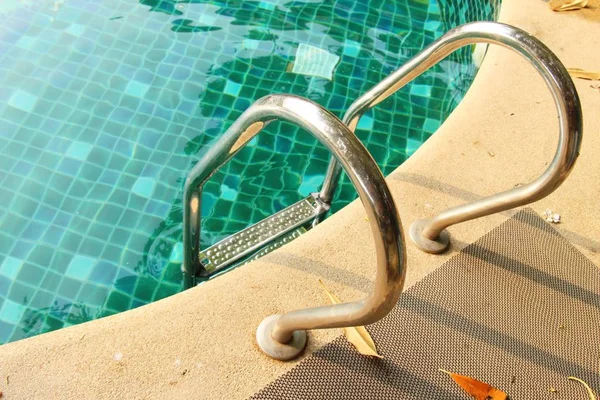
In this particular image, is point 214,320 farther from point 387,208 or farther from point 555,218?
point 555,218

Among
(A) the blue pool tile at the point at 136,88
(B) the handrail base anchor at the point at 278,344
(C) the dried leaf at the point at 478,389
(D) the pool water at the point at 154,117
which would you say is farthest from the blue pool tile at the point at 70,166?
(C) the dried leaf at the point at 478,389

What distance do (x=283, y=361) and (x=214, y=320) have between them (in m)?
0.27

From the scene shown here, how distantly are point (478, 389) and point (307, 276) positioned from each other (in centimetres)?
67

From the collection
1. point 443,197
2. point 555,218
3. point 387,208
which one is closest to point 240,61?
point 443,197

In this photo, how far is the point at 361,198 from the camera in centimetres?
133

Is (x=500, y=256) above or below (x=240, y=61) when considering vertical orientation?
above

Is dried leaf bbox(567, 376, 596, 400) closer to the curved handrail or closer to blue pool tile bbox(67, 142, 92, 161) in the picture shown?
the curved handrail

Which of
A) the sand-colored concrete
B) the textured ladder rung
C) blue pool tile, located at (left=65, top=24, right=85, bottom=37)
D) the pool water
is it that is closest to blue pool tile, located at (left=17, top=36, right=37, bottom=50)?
the pool water

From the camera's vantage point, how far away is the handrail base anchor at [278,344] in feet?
6.22

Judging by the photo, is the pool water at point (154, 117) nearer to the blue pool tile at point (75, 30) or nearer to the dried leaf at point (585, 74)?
the blue pool tile at point (75, 30)

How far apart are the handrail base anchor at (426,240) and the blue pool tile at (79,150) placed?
191 cm

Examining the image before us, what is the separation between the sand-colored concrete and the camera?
1.83 m

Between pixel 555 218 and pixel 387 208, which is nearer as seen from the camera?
pixel 387 208

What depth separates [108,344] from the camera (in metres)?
1.91
